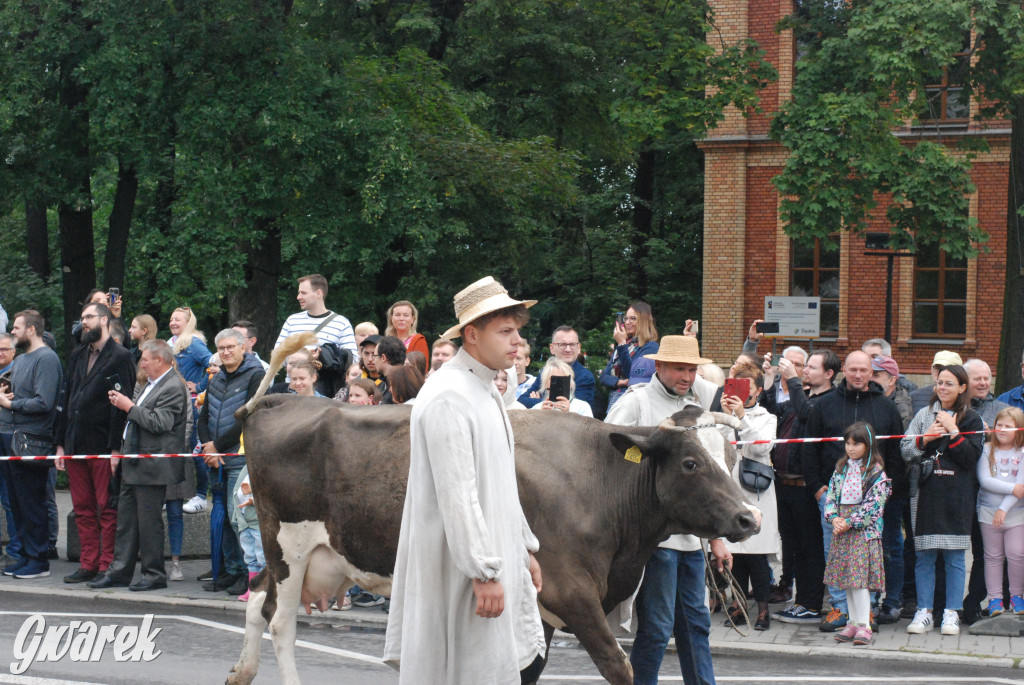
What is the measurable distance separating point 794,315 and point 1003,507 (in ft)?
54.7

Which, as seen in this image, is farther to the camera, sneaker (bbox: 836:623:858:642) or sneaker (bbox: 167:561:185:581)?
sneaker (bbox: 167:561:185:581)

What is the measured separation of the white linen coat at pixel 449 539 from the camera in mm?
4625

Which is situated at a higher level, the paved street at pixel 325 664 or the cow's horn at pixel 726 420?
the cow's horn at pixel 726 420

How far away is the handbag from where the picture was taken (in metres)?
9.99

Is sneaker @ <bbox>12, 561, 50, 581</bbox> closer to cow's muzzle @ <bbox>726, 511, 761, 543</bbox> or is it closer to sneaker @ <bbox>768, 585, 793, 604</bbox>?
sneaker @ <bbox>768, 585, 793, 604</bbox>

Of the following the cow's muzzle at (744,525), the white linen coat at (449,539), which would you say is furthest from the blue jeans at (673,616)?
the white linen coat at (449,539)

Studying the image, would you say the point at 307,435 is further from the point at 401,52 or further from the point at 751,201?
the point at 751,201

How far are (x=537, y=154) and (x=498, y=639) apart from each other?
898 inches

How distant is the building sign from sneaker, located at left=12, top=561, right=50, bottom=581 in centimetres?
1710

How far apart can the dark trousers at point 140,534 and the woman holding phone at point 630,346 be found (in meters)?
4.33

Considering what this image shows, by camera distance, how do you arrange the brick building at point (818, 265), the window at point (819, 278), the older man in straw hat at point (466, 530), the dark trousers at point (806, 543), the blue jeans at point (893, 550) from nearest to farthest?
1. the older man in straw hat at point (466, 530)
2. the blue jeans at point (893, 550)
3. the dark trousers at point (806, 543)
4. the brick building at point (818, 265)
5. the window at point (819, 278)

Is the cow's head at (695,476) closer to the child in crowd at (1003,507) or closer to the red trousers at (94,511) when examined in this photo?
the child in crowd at (1003,507)

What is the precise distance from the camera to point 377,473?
6.84m

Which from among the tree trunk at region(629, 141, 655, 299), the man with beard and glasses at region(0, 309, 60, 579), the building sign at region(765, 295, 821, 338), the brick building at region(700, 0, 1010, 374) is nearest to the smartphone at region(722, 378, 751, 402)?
the man with beard and glasses at region(0, 309, 60, 579)
